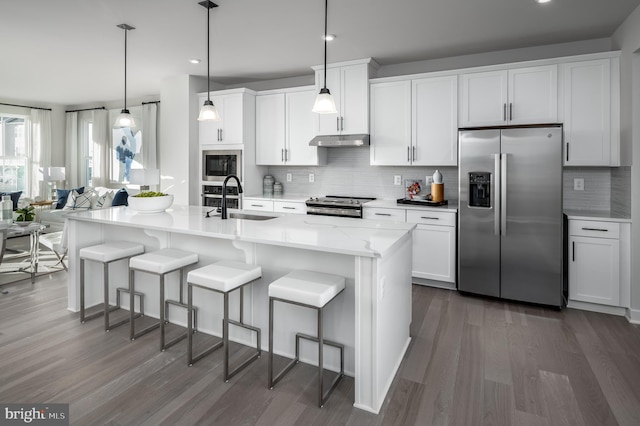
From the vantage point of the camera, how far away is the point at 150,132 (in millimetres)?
7320

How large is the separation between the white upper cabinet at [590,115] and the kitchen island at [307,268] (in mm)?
2216

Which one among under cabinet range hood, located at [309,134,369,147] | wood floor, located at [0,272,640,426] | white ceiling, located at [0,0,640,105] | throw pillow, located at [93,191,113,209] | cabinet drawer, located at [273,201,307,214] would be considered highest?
white ceiling, located at [0,0,640,105]

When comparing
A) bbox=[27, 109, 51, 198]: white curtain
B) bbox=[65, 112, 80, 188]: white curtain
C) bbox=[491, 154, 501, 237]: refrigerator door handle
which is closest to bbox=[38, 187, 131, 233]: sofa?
bbox=[27, 109, 51, 198]: white curtain

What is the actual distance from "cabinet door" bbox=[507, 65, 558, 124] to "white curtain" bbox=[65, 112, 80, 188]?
8.76 meters

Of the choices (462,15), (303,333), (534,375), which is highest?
(462,15)

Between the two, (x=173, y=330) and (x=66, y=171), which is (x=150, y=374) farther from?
(x=66, y=171)

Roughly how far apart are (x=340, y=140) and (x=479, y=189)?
1.75 meters

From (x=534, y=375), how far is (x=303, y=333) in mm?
1504

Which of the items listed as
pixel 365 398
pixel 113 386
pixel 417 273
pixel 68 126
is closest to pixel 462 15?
pixel 417 273

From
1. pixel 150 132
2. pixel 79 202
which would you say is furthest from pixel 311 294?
pixel 79 202

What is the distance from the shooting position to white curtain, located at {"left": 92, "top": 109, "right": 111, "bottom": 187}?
8109mm

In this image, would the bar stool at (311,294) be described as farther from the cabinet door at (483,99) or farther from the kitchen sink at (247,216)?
the cabinet door at (483,99)

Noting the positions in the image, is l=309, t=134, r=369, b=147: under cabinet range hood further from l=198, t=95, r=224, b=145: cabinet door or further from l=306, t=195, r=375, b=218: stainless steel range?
l=198, t=95, r=224, b=145: cabinet door

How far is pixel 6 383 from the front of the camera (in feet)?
7.52
